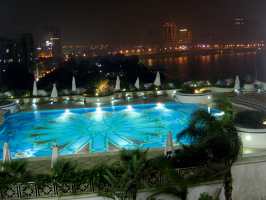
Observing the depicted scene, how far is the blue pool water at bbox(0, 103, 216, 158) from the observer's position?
1389 centimetres

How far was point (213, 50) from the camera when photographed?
144625 millimetres

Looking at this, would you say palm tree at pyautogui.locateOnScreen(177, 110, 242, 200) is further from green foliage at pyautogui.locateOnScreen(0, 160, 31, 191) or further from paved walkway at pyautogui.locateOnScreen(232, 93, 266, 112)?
paved walkway at pyautogui.locateOnScreen(232, 93, 266, 112)

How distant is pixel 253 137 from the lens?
10844mm

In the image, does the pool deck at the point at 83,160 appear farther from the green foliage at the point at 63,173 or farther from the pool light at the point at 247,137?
the pool light at the point at 247,137

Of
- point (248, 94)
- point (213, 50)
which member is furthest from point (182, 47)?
point (248, 94)

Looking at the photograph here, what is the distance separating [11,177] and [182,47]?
155 metres

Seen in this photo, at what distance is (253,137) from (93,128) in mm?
8169

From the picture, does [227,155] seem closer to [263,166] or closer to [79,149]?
[263,166]

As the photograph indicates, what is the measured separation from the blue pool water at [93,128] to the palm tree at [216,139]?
4.18 meters

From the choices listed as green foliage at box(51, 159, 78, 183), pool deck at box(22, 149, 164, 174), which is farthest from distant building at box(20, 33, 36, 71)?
green foliage at box(51, 159, 78, 183)

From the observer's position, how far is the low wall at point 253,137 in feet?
35.4

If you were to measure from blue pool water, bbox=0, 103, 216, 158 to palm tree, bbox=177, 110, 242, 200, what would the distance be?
418 centimetres

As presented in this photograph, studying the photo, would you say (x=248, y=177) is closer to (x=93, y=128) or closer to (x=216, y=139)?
(x=216, y=139)

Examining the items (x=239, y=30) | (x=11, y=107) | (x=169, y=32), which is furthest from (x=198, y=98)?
(x=169, y=32)
